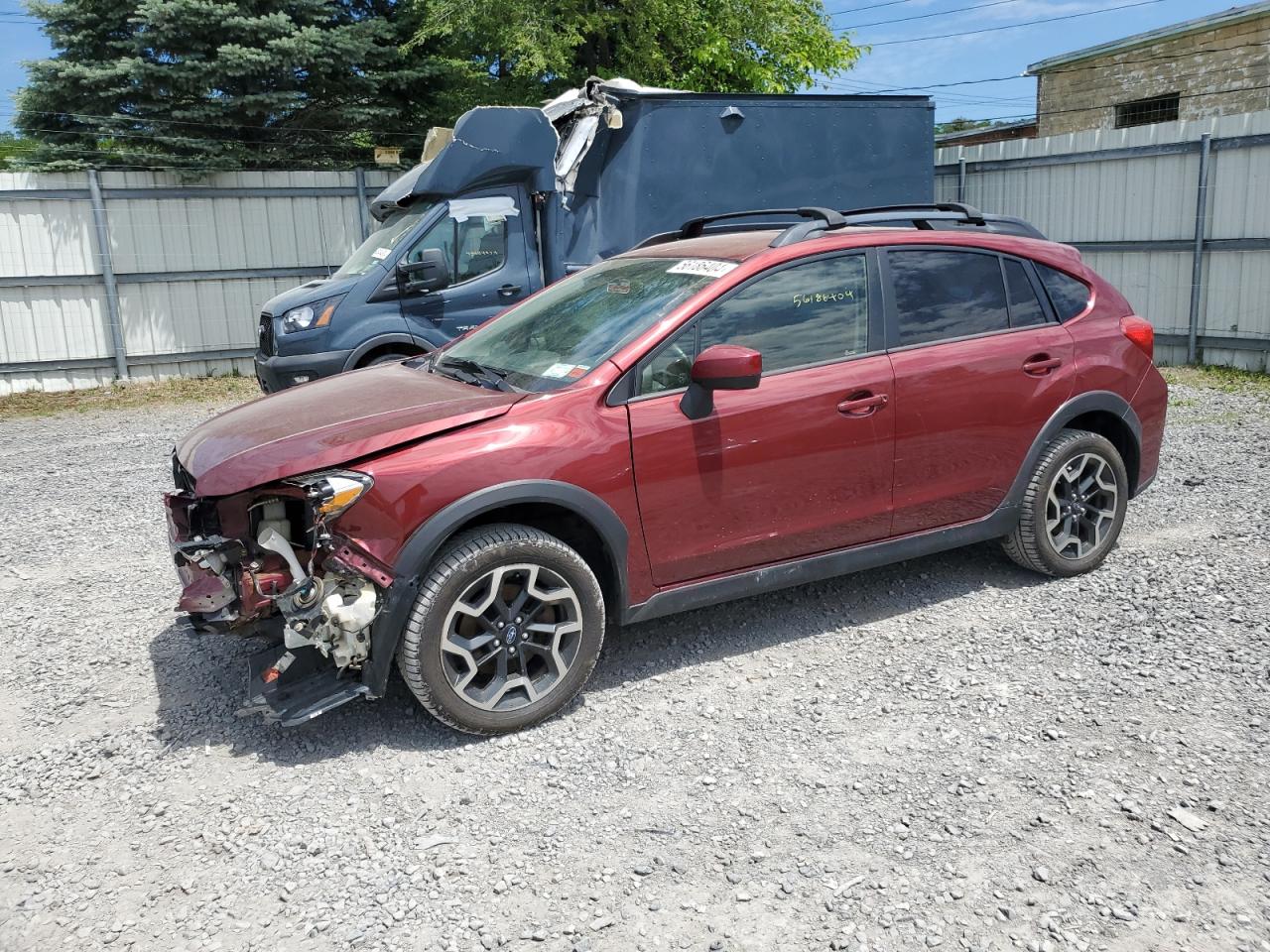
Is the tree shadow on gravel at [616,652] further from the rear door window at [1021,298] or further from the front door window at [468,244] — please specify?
the front door window at [468,244]

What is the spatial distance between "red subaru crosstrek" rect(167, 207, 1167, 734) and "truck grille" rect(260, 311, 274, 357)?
5066 millimetres

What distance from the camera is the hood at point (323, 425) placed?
12.1 feet

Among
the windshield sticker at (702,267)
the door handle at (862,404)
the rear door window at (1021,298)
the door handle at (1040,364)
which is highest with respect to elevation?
the windshield sticker at (702,267)

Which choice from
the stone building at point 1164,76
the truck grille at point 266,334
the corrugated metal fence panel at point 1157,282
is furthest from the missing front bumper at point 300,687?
the stone building at point 1164,76

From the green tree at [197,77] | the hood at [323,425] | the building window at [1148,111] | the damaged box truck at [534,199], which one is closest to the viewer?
the hood at [323,425]

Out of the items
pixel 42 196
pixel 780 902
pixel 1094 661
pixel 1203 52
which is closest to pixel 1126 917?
pixel 780 902

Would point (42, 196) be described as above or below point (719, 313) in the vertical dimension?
above

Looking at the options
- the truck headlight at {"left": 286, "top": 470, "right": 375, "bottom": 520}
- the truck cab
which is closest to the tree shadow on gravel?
the truck headlight at {"left": 286, "top": 470, "right": 375, "bottom": 520}

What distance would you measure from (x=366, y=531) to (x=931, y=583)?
2.98 metres

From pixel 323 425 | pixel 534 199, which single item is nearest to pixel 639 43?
pixel 534 199

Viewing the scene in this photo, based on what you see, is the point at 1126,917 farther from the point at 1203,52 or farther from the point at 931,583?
the point at 1203,52

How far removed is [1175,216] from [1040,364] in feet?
27.8

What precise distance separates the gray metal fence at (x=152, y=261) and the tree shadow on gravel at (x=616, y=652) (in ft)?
33.1

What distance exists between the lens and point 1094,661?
4.35 meters
